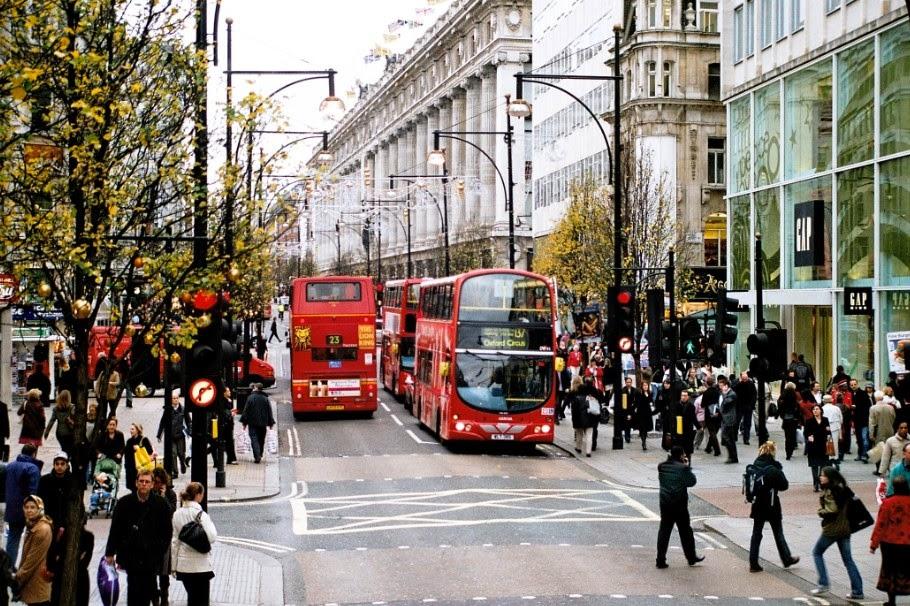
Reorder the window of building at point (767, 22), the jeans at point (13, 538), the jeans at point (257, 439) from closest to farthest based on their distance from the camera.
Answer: the jeans at point (13, 538)
the jeans at point (257, 439)
the window of building at point (767, 22)

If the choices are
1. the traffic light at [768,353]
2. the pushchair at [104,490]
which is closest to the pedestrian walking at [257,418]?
the pushchair at [104,490]

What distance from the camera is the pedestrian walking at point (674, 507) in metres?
18.0

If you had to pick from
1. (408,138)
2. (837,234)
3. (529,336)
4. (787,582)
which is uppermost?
(408,138)

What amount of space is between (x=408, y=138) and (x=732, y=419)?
100 m

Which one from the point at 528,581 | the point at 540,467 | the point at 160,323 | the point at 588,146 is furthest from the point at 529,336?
the point at 588,146

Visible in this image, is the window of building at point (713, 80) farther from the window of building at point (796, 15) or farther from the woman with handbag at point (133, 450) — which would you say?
the woman with handbag at point (133, 450)

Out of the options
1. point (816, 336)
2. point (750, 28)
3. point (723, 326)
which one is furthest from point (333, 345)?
point (723, 326)

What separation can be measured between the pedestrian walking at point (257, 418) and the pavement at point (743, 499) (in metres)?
6.81

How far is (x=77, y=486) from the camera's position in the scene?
518 inches

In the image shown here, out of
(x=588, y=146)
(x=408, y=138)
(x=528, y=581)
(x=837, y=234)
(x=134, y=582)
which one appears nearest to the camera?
(x=134, y=582)

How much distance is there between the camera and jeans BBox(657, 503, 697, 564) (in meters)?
18.0

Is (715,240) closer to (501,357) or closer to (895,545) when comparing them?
(501,357)

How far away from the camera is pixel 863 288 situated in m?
34.4

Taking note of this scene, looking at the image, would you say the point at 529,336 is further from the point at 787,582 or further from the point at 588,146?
the point at 588,146
